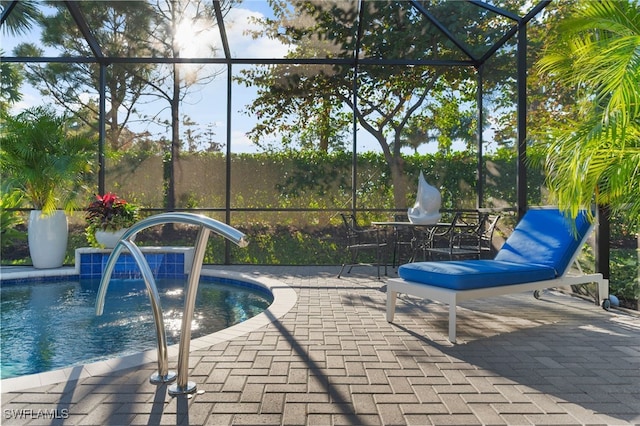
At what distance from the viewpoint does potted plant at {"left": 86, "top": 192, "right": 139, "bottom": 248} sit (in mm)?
6719

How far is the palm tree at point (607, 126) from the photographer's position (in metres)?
3.08

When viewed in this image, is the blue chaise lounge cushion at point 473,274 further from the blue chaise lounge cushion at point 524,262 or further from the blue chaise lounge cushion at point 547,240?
the blue chaise lounge cushion at point 547,240

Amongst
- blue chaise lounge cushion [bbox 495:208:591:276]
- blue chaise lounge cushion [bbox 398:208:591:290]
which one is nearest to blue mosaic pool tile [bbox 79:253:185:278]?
blue chaise lounge cushion [bbox 398:208:591:290]

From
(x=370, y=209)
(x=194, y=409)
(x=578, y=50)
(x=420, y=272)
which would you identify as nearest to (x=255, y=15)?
(x=370, y=209)

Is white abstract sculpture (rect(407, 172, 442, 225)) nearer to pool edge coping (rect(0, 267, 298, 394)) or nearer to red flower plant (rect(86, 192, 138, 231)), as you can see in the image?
pool edge coping (rect(0, 267, 298, 394))

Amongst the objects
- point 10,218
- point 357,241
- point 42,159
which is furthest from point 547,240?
point 10,218

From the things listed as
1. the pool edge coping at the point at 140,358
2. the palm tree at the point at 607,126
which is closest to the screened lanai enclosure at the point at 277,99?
the palm tree at the point at 607,126

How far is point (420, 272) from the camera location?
11.9ft

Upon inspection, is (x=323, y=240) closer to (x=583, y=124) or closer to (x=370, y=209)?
(x=370, y=209)

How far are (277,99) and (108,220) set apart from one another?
359 cm

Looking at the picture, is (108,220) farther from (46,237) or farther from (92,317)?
(92,317)

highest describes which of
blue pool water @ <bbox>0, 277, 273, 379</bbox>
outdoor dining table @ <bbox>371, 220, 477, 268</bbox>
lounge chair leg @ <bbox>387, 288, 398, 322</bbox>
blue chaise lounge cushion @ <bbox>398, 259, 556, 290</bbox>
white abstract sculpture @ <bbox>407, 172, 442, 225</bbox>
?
white abstract sculpture @ <bbox>407, 172, 442, 225</bbox>

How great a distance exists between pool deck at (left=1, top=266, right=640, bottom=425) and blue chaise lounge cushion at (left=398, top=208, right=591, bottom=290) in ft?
1.28

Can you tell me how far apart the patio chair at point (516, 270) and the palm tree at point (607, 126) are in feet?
1.04
